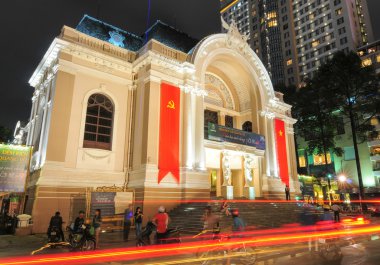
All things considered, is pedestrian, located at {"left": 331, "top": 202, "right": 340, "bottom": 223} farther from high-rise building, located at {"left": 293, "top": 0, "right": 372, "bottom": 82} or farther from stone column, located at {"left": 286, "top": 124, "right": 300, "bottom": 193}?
high-rise building, located at {"left": 293, "top": 0, "right": 372, "bottom": 82}

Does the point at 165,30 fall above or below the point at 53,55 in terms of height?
above

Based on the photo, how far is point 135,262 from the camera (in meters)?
7.76

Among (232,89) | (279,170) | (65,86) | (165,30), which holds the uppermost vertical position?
(165,30)

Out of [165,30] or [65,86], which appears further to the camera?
[165,30]

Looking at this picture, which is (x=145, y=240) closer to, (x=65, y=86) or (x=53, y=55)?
(x=65, y=86)

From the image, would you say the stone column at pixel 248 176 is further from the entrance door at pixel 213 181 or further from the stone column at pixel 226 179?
the entrance door at pixel 213 181

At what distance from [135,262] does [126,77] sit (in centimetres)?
1418

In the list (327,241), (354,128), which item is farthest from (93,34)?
(354,128)

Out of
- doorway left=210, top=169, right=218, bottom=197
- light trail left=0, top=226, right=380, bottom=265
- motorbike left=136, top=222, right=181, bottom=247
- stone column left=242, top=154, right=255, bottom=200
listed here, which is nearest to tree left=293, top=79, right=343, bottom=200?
stone column left=242, top=154, right=255, bottom=200

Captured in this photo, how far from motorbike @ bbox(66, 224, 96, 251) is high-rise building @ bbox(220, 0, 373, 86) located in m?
60.3

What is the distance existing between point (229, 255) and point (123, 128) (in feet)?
41.6

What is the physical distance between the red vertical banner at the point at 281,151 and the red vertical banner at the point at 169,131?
11315mm

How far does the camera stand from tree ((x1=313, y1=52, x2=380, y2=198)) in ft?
106

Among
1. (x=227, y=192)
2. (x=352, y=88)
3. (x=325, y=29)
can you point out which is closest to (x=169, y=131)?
(x=227, y=192)
